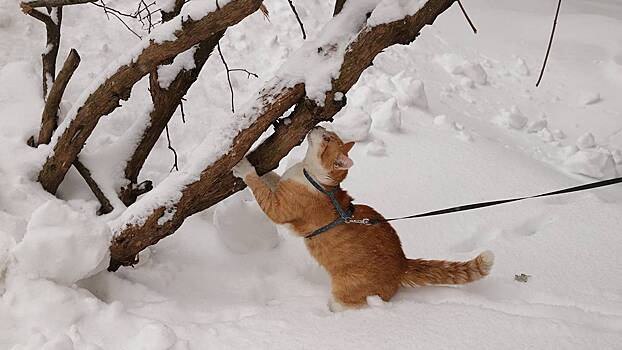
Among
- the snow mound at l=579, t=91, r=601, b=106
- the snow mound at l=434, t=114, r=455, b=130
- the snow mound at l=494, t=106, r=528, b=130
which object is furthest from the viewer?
the snow mound at l=579, t=91, r=601, b=106

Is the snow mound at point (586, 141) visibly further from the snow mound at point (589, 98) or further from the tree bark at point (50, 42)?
the tree bark at point (50, 42)

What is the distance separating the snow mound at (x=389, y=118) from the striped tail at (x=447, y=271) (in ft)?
4.71

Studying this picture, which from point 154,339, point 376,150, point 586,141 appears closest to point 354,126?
point 376,150

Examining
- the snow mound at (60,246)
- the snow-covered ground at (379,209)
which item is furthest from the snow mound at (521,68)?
the snow mound at (60,246)

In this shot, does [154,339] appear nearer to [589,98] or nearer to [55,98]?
[55,98]

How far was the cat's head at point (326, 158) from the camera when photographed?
2.09 meters

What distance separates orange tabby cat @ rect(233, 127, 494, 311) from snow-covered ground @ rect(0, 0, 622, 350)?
→ 0.07 m

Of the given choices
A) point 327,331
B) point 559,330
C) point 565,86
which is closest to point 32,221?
point 327,331

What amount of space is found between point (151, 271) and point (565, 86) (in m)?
3.38

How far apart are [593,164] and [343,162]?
2.07 meters

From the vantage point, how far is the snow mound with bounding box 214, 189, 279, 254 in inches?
97.3

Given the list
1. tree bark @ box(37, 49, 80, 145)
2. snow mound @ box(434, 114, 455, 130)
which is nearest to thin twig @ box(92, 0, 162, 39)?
tree bark @ box(37, 49, 80, 145)

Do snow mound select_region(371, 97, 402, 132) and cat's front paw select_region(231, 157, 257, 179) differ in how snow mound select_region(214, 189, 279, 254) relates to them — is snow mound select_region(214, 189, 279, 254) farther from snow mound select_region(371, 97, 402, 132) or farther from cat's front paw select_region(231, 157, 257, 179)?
snow mound select_region(371, 97, 402, 132)

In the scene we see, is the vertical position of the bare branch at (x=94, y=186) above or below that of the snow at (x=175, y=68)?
below
